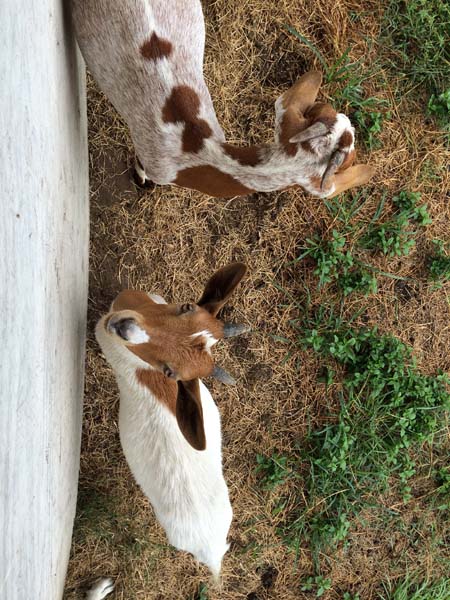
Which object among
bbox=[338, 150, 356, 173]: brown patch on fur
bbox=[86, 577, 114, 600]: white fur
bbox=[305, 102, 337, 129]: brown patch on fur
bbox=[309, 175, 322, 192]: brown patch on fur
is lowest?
bbox=[86, 577, 114, 600]: white fur

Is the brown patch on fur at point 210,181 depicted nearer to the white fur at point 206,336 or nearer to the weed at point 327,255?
the white fur at point 206,336

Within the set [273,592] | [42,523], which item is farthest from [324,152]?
[273,592]

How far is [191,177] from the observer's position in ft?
9.37

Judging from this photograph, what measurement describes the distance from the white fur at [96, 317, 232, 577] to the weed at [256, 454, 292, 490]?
0.81 m

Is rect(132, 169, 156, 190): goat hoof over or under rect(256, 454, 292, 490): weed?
over

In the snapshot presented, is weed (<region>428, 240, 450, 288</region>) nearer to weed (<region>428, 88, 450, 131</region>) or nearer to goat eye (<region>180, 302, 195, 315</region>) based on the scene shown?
weed (<region>428, 88, 450, 131</region>)

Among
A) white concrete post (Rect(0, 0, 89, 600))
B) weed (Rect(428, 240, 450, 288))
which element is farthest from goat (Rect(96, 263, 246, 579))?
weed (Rect(428, 240, 450, 288))

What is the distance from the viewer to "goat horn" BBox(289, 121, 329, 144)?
8.62 ft

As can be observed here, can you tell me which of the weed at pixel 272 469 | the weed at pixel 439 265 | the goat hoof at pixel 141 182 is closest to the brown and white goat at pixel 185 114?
the goat hoof at pixel 141 182

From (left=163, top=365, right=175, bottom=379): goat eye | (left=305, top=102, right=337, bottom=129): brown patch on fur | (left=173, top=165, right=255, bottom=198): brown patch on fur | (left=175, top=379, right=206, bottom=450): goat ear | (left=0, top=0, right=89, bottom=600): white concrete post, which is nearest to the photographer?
(left=0, top=0, right=89, bottom=600): white concrete post

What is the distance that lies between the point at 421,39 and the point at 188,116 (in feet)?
7.66

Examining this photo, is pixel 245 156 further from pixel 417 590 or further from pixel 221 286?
pixel 417 590

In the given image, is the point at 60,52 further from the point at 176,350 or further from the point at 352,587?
the point at 352,587

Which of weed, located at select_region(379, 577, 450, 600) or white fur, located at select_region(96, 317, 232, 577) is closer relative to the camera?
white fur, located at select_region(96, 317, 232, 577)
